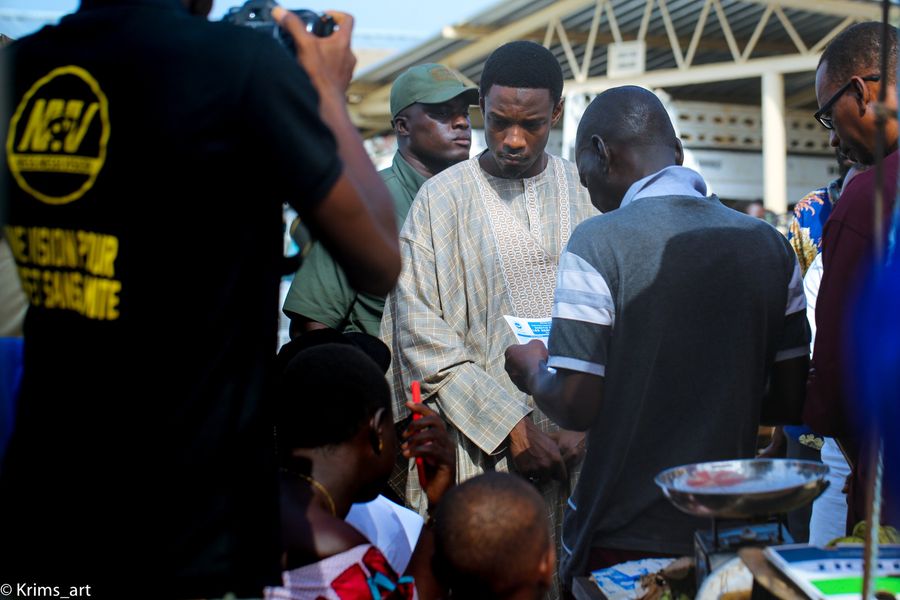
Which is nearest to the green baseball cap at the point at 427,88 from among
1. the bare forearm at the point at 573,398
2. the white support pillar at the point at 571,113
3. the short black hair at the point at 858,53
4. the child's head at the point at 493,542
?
the short black hair at the point at 858,53

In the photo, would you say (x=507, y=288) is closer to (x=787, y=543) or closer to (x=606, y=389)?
(x=606, y=389)

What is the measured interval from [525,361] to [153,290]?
151cm

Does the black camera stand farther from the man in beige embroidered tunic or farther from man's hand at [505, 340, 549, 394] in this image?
the man in beige embroidered tunic

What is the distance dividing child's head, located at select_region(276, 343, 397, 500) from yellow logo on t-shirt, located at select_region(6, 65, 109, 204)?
87cm

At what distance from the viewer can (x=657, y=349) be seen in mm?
2500

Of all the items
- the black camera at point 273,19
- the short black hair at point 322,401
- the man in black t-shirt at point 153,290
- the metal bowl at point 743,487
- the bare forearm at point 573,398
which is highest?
the black camera at point 273,19

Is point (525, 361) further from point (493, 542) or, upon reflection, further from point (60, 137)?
point (60, 137)

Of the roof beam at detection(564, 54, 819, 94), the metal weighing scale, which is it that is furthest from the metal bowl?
the roof beam at detection(564, 54, 819, 94)

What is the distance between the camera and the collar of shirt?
2.64 m

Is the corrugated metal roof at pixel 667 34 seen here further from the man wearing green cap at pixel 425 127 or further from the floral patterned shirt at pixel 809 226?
the man wearing green cap at pixel 425 127

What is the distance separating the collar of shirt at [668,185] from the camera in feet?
8.68

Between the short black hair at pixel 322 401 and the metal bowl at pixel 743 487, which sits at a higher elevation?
the short black hair at pixel 322 401

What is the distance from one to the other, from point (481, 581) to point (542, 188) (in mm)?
1801

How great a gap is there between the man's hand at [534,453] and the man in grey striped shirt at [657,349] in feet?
1.99
